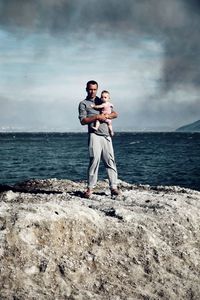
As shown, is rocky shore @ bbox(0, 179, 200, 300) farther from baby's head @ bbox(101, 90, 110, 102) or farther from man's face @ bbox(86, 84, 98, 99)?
man's face @ bbox(86, 84, 98, 99)

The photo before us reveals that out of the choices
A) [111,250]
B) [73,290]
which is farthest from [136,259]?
[73,290]

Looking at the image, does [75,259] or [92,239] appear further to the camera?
[92,239]

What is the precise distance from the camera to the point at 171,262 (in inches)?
286

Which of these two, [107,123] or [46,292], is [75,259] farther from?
[107,123]

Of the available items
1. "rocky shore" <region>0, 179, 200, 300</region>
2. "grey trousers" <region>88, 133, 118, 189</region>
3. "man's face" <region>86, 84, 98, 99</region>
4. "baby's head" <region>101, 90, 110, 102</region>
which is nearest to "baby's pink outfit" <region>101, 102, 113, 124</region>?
"baby's head" <region>101, 90, 110, 102</region>

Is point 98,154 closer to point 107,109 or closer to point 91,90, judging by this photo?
point 107,109

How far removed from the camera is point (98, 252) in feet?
23.2

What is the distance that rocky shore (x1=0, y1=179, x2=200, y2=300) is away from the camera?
616 cm

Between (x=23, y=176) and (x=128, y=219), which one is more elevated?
(x=128, y=219)

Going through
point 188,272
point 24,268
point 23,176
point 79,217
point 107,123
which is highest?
point 107,123

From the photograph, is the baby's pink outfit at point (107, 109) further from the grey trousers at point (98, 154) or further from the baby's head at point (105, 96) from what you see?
the grey trousers at point (98, 154)

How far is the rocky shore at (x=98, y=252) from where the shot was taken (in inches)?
243

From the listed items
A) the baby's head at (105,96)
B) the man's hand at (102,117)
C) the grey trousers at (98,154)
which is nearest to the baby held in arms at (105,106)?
the baby's head at (105,96)

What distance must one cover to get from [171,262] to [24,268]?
2.85 metres
